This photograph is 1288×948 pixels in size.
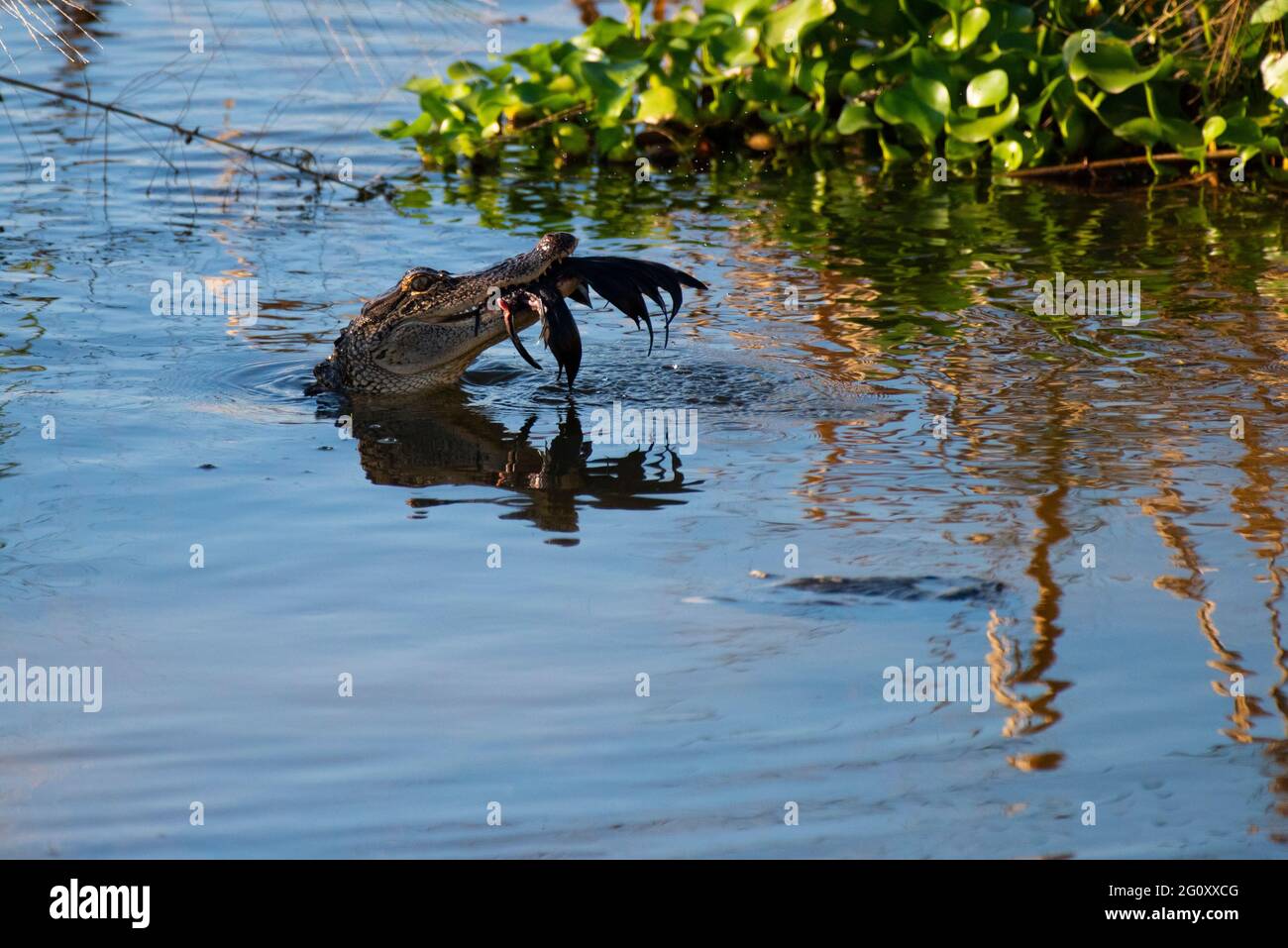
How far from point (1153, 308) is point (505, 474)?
143 inches

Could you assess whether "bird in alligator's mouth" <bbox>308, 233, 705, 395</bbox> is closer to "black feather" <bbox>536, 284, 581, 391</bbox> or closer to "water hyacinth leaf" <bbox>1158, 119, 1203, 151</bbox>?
"black feather" <bbox>536, 284, 581, 391</bbox>

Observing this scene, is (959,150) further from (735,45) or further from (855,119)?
(735,45)

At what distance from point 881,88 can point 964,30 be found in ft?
2.99

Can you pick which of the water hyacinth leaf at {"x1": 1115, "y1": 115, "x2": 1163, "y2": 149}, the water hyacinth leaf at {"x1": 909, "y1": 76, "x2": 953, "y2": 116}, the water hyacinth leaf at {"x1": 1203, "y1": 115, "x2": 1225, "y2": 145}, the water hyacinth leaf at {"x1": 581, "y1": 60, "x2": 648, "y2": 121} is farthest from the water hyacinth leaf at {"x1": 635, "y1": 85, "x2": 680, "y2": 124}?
the water hyacinth leaf at {"x1": 1203, "y1": 115, "x2": 1225, "y2": 145}

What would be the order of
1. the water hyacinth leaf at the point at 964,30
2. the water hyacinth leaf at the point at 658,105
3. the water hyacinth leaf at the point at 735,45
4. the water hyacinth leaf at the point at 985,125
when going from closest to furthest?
the water hyacinth leaf at the point at 964,30
the water hyacinth leaf at the point at 985,125
the water hyacinth leaf at the point at 735,45
the water hyacinth leaf at the point at 658,105

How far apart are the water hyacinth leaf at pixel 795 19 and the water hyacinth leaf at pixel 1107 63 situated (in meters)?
1.64

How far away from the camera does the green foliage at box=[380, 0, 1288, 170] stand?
10359 millimetres

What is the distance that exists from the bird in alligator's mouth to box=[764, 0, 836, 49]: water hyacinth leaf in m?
3.97

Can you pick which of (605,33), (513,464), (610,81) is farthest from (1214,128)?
(513,464)

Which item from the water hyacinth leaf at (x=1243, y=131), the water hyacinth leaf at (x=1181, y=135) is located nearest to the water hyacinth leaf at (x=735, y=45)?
the water hyacinth leaf at (x=1181, y=135)

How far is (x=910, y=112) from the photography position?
10.8 meters

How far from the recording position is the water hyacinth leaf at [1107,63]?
10.1 m

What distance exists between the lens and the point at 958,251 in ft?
31.3
